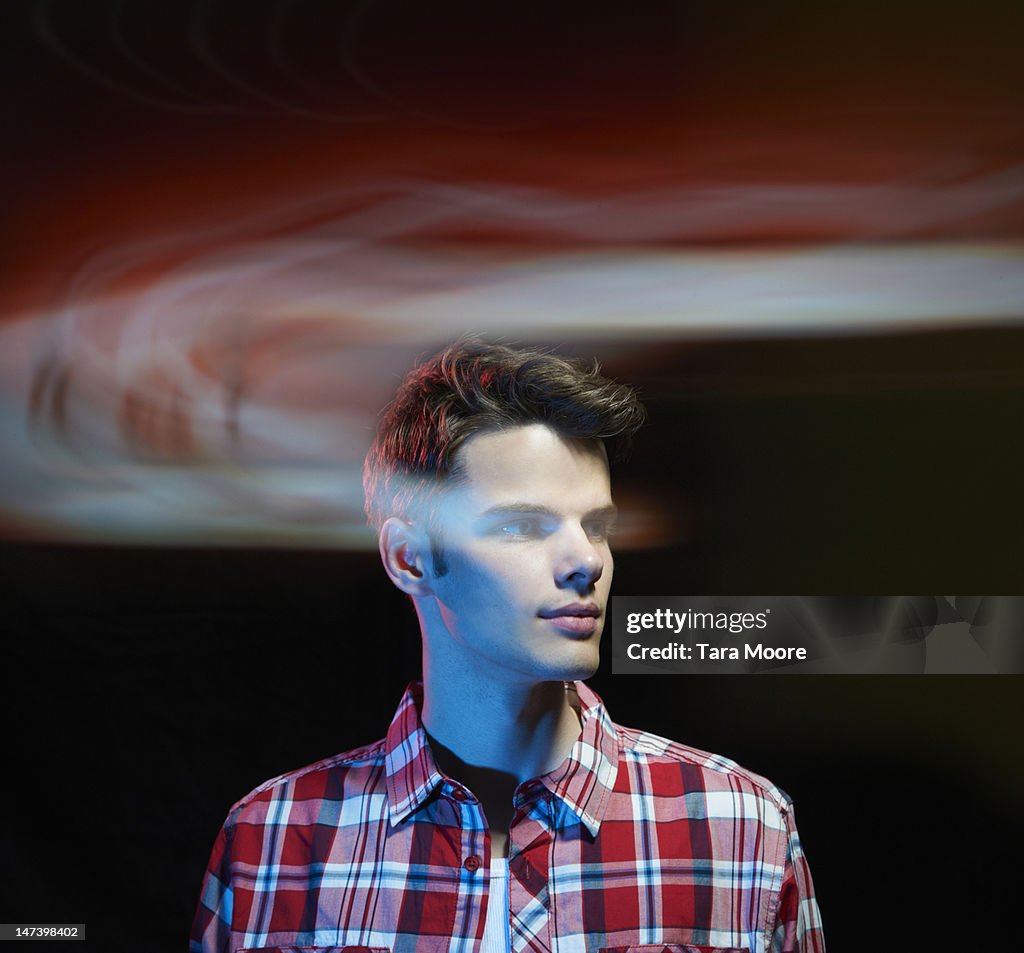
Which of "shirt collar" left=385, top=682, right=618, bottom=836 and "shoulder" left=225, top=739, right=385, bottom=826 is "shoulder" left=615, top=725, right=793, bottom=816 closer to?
"shirt collar" left=385, top=682, right=618, bottom=836

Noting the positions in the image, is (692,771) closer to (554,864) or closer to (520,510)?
(554,864)

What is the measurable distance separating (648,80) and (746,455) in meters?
0.69

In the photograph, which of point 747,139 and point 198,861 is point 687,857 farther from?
point 747,139

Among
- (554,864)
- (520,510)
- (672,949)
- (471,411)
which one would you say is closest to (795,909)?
(672,949)

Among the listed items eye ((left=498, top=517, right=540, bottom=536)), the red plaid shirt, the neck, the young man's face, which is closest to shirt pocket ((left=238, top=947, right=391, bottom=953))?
the red plaid shirt

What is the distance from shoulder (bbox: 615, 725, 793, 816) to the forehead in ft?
1.39

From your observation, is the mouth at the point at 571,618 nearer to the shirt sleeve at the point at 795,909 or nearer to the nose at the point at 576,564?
the nose at the point at 576,564

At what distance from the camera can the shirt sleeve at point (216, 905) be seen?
72.9 inches

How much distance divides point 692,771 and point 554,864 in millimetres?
273

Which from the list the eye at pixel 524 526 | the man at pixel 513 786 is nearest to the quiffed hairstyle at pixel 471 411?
the man at pixel 513 786

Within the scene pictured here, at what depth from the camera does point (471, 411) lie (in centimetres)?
176

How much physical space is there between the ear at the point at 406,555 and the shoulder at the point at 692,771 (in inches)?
16.4

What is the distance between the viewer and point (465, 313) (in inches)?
76.3

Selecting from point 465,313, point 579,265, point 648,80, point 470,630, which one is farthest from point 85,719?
point 648,80
